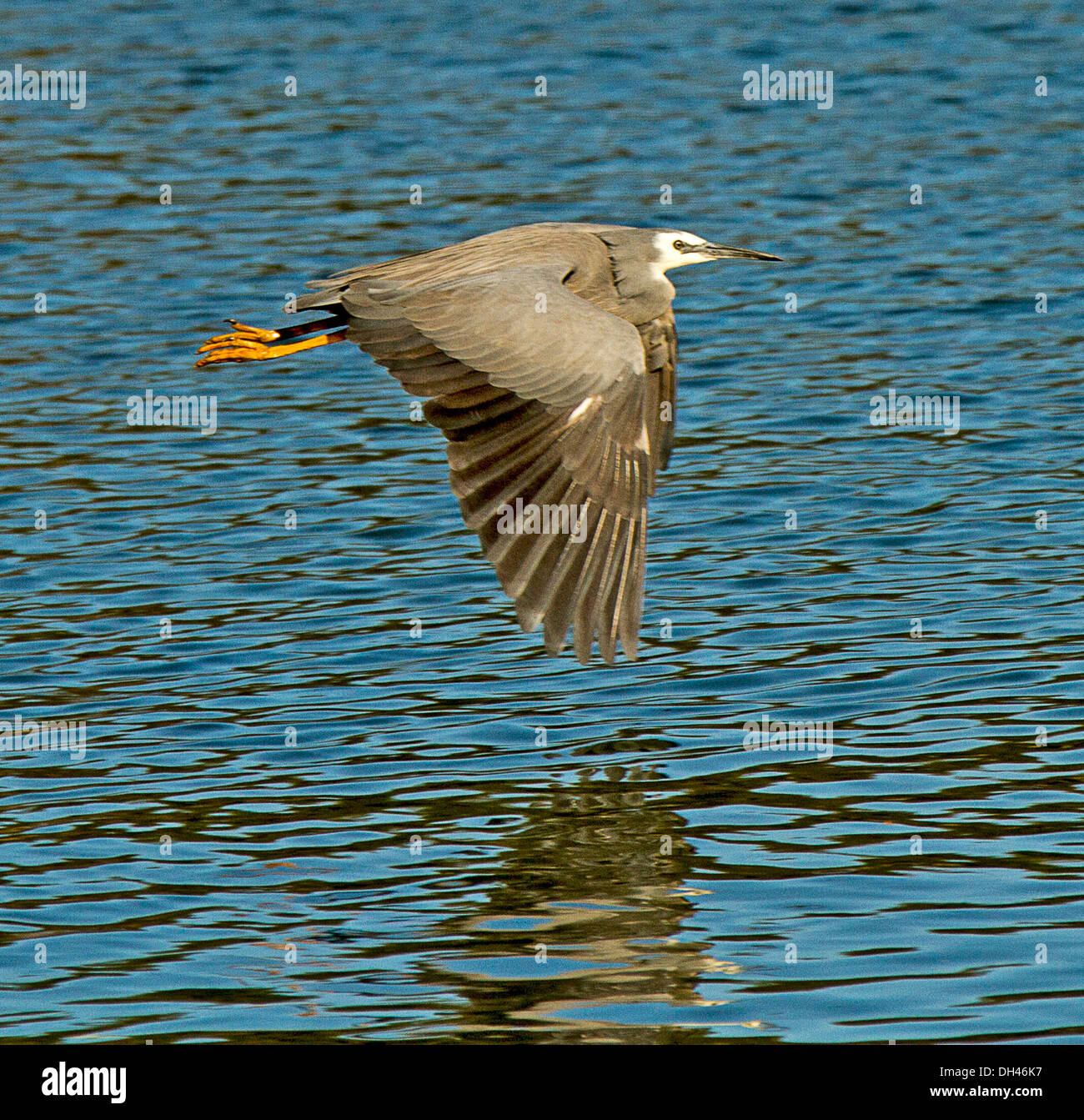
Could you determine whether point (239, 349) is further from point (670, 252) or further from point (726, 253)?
point (726, 253)

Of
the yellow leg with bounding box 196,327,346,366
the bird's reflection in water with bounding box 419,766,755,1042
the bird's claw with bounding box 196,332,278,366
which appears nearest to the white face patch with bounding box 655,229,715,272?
the yellow leg with bounding box 196,327,346,366

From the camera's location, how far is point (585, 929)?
21.5 feet

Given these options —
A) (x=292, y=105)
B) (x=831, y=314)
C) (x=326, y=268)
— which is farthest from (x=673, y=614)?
(x=292, y=105)

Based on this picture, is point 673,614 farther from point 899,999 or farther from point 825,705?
point 899,999

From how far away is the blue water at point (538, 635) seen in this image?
6.37 meters

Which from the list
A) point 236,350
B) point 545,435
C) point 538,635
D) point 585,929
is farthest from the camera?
point 236,350

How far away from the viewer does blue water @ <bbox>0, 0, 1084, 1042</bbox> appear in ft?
20.9

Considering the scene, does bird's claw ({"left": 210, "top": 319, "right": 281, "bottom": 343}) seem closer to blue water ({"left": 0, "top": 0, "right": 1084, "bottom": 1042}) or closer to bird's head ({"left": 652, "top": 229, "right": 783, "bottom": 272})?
blue water ({"left": 0, "top": 0, "right": 1084, "bottom": 1042})

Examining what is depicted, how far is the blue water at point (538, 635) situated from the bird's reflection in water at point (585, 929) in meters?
0.02

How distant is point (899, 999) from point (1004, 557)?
4.37 metres

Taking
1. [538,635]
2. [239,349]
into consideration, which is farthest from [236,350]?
[538,635]

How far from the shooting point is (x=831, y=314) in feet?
48.0

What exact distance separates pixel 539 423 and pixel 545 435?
0.19 feet

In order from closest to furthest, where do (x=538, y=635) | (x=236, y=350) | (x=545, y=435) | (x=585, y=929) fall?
(x=585, y=929) < (x=545, y=435) < (x=538, y=635) < (x=236, y=350)
